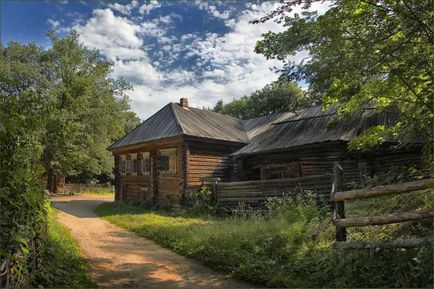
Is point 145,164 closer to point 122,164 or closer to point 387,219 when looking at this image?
point 122,164

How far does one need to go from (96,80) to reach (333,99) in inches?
1211

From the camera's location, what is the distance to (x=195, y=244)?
33.3ft

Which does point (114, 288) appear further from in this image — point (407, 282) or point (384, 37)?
point (384, 37)

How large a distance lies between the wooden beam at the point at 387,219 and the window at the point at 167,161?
49.7 feet

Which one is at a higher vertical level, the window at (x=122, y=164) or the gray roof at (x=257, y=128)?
the gray roof at (x=257, y=128)

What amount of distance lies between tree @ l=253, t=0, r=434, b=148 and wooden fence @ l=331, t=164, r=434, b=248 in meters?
1.20

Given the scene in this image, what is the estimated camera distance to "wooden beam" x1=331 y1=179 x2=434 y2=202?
6200 millimetres

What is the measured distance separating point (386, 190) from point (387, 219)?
49cm

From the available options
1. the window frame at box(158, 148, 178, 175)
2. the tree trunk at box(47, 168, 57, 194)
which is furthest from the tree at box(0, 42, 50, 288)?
the tree trunk at box(47, 168, 57, 194)

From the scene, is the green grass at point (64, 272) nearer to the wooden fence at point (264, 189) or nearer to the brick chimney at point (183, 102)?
the wooden fence at point (264, 189)

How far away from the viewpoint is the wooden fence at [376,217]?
242 inches

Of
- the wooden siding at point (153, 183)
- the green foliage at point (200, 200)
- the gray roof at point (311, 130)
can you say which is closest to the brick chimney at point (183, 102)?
the wooden siding at point (153, 183)

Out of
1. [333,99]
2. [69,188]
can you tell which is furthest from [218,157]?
[69,188]

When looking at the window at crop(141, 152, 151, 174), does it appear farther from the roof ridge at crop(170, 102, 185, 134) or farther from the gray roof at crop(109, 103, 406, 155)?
the roof ridge at crop(170, 102, 185, 134)
